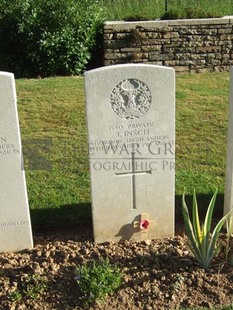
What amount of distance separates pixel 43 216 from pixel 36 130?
6.40 feet

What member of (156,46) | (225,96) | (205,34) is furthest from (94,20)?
(225,96)

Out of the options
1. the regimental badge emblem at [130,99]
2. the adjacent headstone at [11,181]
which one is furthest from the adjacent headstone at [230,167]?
the adjacent headstone at [11,181]

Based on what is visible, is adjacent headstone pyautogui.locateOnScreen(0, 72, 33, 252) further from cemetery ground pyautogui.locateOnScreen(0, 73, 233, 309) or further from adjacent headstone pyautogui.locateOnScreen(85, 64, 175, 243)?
adjacent headstone pyautogui.locateOnScreen(85, 64, 175, 243)

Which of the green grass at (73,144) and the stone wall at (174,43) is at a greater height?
the stone wall at (174,43)

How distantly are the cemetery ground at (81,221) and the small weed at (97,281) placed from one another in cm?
6

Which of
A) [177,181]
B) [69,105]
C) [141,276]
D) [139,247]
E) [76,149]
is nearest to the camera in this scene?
[141,276]

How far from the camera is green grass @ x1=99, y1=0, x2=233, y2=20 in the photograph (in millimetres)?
9492

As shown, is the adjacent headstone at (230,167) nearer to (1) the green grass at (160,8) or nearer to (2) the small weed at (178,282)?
(2) the small weed at (178,282)

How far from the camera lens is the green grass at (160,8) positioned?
9.49 m

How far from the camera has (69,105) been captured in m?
7.27

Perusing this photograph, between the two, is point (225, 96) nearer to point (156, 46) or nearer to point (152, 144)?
point (156, 46)

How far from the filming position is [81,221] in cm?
489

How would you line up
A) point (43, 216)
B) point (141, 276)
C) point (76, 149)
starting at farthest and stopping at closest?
point (76, 149) < point (43, 216) < point (141, 276)

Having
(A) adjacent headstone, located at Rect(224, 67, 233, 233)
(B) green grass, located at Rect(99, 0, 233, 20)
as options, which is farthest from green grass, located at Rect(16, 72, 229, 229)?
(B) green grass, located at Rect(99, 0, 233, 20)
